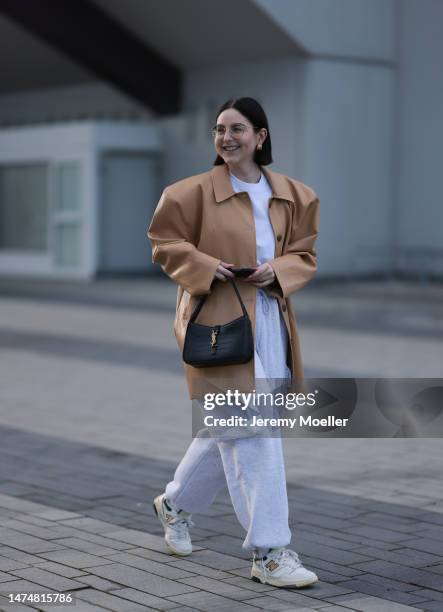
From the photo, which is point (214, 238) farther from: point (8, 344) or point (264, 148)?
point (8, 344)

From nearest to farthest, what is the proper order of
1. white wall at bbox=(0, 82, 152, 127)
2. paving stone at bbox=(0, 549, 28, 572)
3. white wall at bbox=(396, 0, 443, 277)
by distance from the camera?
paving stone at bbox=(0, 549, 28, 572)
white wall at bbox=(396, 0, 443, 277)
white wall at bbox=(0, 82, 152, 127)

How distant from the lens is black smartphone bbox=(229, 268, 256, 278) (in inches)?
173

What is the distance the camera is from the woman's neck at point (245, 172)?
4.63 metres

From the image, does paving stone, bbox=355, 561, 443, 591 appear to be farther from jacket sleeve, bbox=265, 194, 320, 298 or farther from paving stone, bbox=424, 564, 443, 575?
jacket sleeve, bbox=265, 194, 320, 298

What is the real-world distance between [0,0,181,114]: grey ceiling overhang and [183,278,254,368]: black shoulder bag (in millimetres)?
19470

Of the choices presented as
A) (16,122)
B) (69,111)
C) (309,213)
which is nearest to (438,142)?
(69,111)

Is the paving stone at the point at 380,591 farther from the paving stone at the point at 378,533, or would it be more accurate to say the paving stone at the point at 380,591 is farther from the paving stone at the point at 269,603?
the paving stone at the point at 378,533

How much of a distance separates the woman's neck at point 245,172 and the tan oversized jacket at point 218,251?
0.03 m

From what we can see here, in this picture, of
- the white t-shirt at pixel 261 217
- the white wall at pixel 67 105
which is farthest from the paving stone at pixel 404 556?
the white wall at pixel 67 105

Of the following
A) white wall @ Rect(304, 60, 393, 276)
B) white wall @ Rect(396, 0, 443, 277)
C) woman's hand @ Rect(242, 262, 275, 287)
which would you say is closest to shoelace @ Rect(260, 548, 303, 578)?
woman's hand @ Rect(242, 262, 275, 287)

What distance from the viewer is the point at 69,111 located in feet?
92.5

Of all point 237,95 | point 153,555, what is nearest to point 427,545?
point 153,555

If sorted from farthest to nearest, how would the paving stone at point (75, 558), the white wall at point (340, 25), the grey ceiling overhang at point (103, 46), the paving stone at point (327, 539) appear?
the grey ceiling overhang at point (103, 46) → the white wall at point (340, 25) → the paving stone at point (327, 539) → the paving stone at point (75, 558)

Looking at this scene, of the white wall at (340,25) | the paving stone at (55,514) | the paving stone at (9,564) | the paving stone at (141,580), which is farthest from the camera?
the white wall at (340,25)
